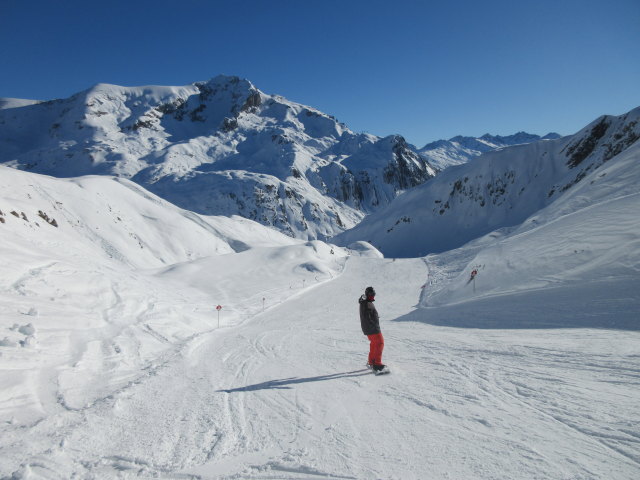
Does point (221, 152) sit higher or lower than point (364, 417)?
higher

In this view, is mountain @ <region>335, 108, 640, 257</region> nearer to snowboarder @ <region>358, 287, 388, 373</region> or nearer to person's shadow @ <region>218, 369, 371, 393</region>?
snowboarder @ <region>358, 287, 388, 373</region>

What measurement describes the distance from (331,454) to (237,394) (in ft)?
8.16

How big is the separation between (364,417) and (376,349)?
6.60ft

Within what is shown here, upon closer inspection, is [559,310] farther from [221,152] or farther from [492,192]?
[221,152]

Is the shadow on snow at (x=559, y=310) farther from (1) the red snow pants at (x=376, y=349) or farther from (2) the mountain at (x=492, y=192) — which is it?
(2) the mountain at (x=492, y=192)

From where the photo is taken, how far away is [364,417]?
4.50m

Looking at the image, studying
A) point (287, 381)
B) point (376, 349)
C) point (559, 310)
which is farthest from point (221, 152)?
point (376, 349)

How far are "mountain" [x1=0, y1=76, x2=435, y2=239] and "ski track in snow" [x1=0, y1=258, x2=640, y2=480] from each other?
103 metres

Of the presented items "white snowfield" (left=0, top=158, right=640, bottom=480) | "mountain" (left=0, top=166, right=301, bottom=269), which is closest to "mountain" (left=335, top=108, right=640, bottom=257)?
"mountain" (left=0, top=166, right=301, bottom=269)

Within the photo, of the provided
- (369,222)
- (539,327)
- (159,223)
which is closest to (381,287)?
(539,327)

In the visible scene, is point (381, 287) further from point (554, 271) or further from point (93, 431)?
point (93, 431)

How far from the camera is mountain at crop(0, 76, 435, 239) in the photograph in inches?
4500

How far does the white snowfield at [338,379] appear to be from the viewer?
3.54m

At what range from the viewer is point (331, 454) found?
366cm
